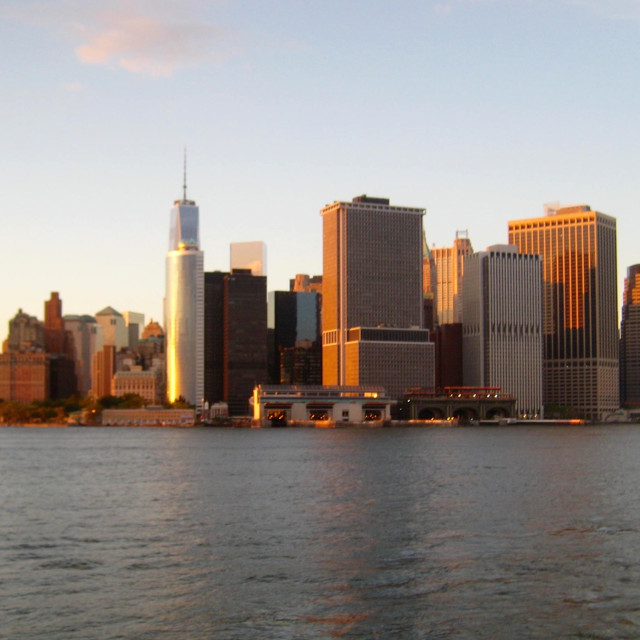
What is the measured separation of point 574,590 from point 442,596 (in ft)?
17.9

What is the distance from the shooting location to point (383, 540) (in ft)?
186

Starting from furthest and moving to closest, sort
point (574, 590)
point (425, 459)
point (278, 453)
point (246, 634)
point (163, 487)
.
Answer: point (278, 453) < point (425, 459) < point (163, 487) < point (574, 590) < point (246, 634)

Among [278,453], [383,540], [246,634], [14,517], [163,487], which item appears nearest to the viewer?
[246,634]

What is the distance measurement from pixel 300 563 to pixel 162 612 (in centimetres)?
1027

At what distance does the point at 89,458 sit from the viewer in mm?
134625

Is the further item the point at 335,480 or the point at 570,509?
the point at 335,480

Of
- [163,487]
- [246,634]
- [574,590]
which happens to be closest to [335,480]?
[163,487]

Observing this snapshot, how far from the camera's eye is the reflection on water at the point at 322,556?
3962 centimetres

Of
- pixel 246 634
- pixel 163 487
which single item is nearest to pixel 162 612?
pixel 246 634

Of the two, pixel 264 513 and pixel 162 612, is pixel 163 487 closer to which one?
pixel 264 513

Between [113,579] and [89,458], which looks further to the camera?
[89,458]

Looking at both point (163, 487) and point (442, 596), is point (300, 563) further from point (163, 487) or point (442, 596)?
point (163, 487)

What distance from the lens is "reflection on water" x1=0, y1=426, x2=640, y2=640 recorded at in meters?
39.6

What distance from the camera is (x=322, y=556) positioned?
5184cm
